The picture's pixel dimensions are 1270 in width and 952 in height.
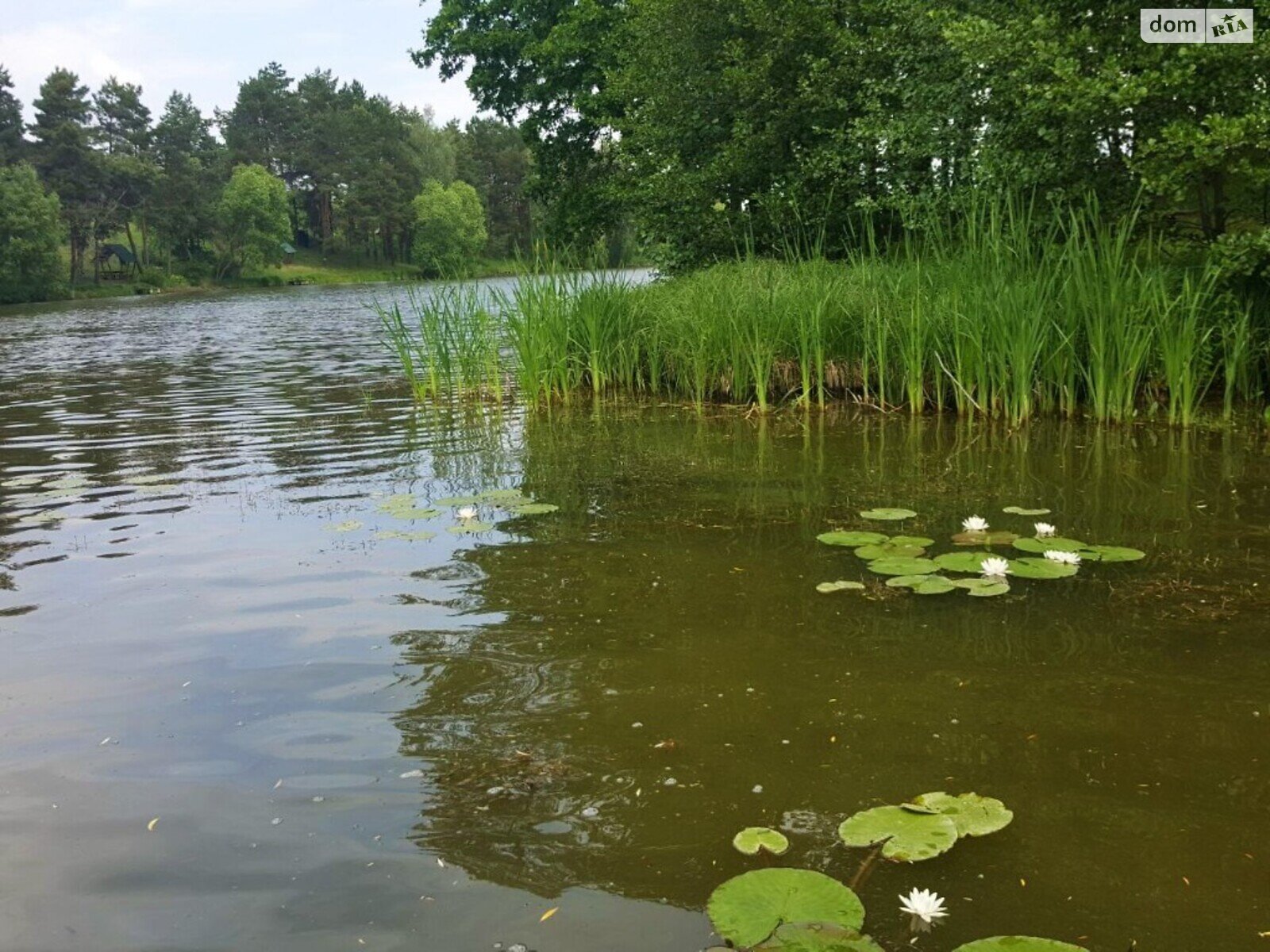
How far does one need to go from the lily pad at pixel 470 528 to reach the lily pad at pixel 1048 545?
9.17ft

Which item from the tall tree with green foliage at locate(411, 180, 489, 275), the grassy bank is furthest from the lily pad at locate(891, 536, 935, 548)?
the tall tree with green foliage at locate(411, 180, 489, 275)

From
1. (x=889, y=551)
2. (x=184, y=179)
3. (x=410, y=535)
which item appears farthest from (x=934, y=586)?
(x=184, y=179)

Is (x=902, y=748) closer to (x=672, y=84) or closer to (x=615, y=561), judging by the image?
(x=615, y=561)

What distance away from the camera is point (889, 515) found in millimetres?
5250

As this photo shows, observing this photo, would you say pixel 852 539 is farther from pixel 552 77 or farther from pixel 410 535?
pixel 552 77

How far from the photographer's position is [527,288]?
1009cm

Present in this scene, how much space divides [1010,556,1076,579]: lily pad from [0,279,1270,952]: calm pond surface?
74 mm

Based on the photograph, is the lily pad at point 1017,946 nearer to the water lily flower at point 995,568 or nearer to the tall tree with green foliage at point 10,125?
the water lily flower at point 995,568

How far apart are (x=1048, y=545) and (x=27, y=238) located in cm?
6226

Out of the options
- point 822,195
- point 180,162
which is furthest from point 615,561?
point 180,162

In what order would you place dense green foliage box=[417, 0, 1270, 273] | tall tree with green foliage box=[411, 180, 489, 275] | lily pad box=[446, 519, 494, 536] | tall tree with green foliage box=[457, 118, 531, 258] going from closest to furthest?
1. lily pad box=[446, 519, 494, 536]
2. dense green foliage box=[417, 0, 1270, 273]
3. tall tree with green foliage box=[411, 180, 489, 275]
4. tall tree with green foliage box=[457, 118, 531, 258]

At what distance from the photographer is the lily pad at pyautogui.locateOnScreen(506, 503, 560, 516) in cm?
577

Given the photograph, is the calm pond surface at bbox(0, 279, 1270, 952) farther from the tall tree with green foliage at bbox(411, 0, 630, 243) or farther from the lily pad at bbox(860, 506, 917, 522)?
the tall tree with green foliage at bbox(411, 0, 630, 243)

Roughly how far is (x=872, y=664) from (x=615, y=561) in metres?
1.68
